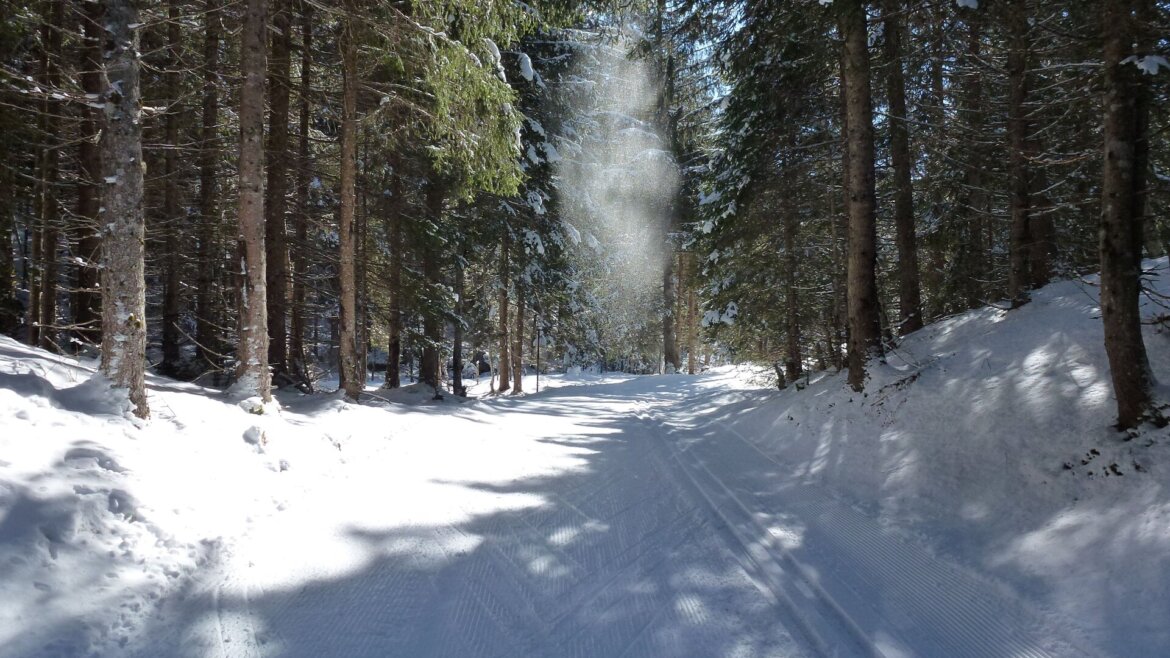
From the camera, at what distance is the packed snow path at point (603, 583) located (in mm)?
2922

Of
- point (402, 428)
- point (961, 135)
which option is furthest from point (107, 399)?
point (961, 135)

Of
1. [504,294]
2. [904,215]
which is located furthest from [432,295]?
[904,215]

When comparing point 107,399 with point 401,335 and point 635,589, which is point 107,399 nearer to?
point 635,589

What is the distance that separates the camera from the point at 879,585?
3557 mm

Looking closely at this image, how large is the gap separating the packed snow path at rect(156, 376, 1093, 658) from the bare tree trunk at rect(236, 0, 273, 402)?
177 centimetres

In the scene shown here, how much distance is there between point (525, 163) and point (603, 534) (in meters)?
11.3

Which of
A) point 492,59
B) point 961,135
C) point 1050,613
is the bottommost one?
point 1050,613

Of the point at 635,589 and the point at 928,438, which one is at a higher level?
the point at 928,438

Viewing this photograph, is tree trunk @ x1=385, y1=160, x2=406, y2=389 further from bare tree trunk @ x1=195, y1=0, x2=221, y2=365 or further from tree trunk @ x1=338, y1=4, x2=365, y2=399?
bare tree trunk @ x1=195, y1=0, x2=221, y2=365

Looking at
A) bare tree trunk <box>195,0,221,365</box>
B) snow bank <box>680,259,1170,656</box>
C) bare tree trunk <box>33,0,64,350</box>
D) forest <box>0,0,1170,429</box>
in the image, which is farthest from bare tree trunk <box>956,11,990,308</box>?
bare tree trunk <box>33,0,64,350</box>

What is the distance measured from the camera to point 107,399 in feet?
14.6

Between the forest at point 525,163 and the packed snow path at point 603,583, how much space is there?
2141mm

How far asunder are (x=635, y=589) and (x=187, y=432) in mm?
3998

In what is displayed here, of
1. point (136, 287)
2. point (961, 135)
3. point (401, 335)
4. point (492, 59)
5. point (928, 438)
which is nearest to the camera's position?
point (136, 287)
